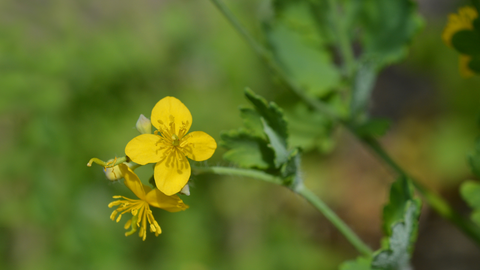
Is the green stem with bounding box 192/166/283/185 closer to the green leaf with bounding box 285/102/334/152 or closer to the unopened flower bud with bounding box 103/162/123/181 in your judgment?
the unopened flower bud with bounding box 103/162/123/181

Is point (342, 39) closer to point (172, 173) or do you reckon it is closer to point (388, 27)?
point (388, 27)

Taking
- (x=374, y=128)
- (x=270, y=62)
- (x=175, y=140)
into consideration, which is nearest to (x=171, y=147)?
(x=175, y=140)

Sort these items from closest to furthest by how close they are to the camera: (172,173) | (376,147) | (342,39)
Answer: (172,173)
(376,147)
(342,39)

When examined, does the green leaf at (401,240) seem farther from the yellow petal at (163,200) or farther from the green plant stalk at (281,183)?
the yellow petal at (163,200)

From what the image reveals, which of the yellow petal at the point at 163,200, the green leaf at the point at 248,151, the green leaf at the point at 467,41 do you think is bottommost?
the yellow petal at the point at 163,200

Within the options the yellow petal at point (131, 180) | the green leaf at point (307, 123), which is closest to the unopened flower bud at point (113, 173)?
the yellow petal at point (131, 180)

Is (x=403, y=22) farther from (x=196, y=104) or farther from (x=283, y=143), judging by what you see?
(x=196, y=104)
